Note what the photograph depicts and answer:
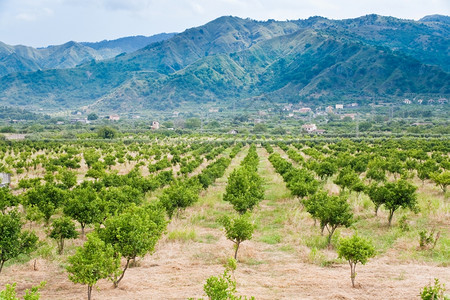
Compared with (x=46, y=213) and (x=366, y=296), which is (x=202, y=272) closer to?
(x=366, y=296)

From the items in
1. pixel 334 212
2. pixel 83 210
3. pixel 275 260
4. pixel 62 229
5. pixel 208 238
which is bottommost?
pixel 208 238

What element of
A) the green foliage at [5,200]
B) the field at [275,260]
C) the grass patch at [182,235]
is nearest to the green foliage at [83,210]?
the field at [275,260]

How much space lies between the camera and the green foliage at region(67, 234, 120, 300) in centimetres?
1372

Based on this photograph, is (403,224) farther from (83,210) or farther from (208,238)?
(83,210)

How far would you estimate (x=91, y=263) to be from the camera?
1385cm

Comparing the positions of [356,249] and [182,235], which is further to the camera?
[182,235]

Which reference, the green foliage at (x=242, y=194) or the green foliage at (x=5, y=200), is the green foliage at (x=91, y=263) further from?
the green foliage at (x=5, y=200)

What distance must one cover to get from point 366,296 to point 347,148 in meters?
68.5

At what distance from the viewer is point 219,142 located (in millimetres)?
102562

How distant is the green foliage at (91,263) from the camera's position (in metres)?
13.7

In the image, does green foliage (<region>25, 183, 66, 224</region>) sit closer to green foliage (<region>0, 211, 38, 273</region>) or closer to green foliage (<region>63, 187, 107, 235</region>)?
green foliage (<region>63, 187, 107, 235</region>)

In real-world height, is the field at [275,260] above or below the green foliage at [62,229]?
below

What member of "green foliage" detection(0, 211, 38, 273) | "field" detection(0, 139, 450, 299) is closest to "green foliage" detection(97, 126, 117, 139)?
"field" detection(0, 139, 450, 299)

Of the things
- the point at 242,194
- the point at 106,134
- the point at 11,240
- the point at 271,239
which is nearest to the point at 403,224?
the point at 271,239
